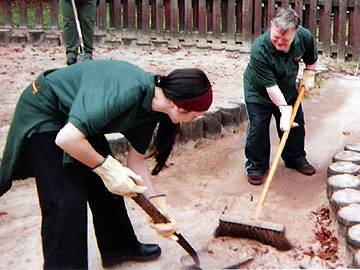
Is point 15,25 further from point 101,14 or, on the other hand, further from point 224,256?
point 224,256

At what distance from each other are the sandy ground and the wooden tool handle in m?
0.58

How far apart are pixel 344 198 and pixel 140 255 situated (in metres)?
1.30

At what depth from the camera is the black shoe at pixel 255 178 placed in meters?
4.66

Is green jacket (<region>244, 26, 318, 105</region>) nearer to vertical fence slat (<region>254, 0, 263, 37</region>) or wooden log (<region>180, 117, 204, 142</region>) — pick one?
wooden log (<region>180, 117, 204, 142</region>)

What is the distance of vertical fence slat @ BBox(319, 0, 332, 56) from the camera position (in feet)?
26.9

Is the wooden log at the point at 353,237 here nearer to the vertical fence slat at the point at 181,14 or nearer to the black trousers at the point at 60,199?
the black trousers at the point at 60,199

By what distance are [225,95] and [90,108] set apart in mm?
3864

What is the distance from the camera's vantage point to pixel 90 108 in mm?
2463

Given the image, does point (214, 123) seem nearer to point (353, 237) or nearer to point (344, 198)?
point (344, 198)

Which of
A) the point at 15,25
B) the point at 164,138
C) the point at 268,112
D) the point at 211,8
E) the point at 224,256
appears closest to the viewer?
the point at 164,138

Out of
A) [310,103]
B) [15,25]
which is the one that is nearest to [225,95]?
[310,103]

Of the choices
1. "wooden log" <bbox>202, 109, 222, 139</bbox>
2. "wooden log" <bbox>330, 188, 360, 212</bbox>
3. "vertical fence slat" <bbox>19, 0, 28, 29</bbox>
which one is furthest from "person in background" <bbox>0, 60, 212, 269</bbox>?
"vertical fence slat" <bbox>19, 0, 28, 29</bbox>

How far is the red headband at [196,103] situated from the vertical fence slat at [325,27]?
604 centimetres

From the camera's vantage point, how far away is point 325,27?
8.28 meters
